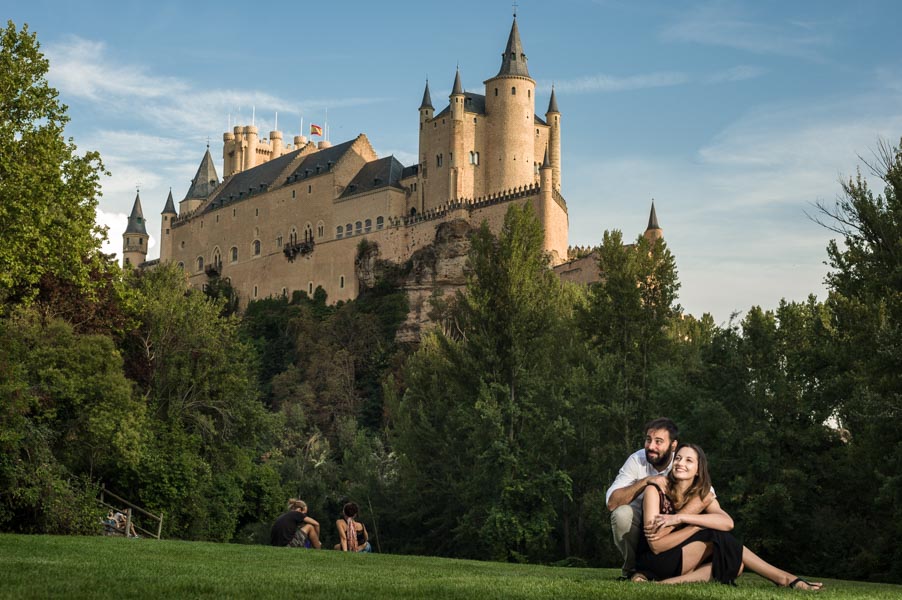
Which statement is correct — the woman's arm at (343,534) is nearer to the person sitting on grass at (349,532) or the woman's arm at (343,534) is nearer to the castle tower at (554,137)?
the person sitting on grass at (349,532)

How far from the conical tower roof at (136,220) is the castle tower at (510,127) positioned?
61.5 metres

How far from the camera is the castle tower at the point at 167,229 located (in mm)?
118062

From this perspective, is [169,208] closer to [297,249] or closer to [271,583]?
[297,249]

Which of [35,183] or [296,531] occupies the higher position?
[35,183]

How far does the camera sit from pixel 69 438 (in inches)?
1184

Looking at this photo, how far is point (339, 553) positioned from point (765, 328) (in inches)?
849

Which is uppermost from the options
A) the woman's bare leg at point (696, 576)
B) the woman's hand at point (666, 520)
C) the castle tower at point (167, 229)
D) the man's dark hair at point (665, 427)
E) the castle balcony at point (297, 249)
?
the castle tower at point (167, 229)

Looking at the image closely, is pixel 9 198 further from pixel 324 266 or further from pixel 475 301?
pixel 324 266

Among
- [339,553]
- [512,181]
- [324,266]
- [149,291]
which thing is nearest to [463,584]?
[339,553]

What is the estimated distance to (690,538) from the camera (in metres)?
10.3

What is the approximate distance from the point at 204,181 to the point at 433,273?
47.4 metres

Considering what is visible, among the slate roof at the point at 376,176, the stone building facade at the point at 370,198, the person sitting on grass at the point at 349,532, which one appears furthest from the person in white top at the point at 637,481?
the slate roof at the point at 376,176

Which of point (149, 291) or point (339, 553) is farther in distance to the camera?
point (149, 291)

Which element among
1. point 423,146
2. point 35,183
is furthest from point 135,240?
point 35,183
